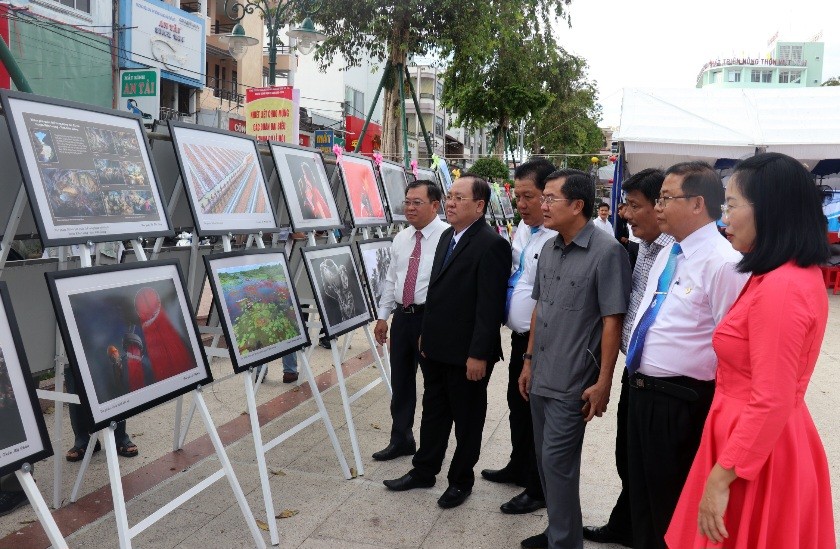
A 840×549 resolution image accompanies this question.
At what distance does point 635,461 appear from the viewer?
8.76ft

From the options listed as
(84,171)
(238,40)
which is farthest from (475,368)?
(238,40)

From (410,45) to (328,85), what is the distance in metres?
28.4

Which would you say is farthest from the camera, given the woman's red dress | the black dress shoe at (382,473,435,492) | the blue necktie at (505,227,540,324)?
the black dress shoe at (382,473,435,492)

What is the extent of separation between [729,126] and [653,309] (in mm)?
8747

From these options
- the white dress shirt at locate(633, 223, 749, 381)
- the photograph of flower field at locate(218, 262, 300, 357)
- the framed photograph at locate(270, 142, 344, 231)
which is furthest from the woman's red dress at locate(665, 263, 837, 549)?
the framed photograph at locate(270, 142, 344, 231)

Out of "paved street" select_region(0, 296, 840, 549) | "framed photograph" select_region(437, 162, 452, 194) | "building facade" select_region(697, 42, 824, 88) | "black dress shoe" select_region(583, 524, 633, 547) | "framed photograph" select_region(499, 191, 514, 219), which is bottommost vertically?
"paved street" select_region(0, 296, 840, 549)

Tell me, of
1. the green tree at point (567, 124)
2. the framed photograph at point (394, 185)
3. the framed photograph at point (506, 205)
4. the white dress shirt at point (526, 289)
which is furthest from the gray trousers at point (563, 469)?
the green tree at point (567, 124)

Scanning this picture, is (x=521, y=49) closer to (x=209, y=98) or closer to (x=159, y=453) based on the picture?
(x=209, y=98)

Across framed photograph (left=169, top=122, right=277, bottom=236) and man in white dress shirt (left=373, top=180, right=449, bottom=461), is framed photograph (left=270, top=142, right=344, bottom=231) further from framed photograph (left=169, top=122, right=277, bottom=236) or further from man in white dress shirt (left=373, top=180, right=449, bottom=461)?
man in white dress shirt (left=373, top=180, right=449, bottom=461)

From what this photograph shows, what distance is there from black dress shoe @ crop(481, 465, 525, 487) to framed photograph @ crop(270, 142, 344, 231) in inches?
80.2

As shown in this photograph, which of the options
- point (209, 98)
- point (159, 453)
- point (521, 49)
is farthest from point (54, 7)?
point (159, 453)

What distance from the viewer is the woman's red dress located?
1.80m

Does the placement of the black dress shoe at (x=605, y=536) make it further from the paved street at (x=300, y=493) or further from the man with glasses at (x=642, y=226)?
the man with glasses at (x=642, y=226)

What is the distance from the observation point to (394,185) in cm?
732
